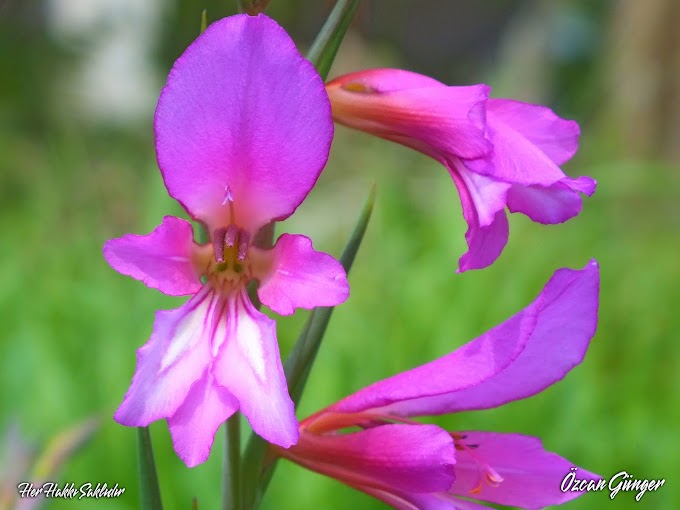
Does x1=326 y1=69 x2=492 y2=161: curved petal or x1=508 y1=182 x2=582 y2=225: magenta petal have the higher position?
x1=326 y1=69 x2=492 y2=161: curved petal

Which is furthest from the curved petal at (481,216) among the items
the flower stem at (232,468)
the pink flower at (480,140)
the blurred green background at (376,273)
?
the blurred green background at (376,273)

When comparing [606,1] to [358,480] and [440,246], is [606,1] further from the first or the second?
[358,480]

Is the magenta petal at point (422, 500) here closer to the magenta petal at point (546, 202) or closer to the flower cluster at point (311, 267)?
the flower cluster at point (311, 267)

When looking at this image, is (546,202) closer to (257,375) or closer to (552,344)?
(552,344)

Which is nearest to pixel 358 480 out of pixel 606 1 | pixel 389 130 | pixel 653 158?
pixel 389 130

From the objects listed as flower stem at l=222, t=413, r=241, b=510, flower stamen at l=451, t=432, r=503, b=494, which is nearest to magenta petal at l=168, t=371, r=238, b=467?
flower stem at l=222, t=413, r=241, b=510

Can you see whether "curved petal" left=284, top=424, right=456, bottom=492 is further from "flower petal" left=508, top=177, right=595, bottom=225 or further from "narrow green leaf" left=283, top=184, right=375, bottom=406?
"flower petal" left=508, top=177, right=595, bottom=225
